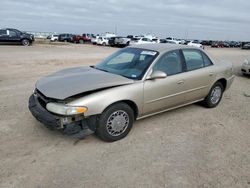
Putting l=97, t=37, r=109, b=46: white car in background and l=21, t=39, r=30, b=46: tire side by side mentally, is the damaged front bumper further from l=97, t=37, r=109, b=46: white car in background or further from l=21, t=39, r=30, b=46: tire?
l=97, t=37, r=109, b=46: white car in background

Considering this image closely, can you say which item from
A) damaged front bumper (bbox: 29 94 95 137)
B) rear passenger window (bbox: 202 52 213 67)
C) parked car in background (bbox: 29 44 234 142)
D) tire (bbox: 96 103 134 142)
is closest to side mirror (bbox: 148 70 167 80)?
parked car in background (bbox: 29 44 234 142)

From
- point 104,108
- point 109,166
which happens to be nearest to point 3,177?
point 109,166

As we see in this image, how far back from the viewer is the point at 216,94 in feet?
18.0

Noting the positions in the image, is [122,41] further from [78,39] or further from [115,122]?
[115,122]

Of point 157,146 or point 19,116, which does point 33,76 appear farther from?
point 157,146

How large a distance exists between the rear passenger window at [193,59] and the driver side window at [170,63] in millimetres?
235

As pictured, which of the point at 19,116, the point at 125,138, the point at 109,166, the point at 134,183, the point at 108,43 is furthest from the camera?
the point at 108,43

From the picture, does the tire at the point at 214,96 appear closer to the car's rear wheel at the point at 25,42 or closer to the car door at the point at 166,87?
the car door at the point at 166,87

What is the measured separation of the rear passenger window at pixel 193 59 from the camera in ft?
15.6

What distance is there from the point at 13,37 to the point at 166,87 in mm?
22379

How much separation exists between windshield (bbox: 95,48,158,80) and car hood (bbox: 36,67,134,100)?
0.23 metres

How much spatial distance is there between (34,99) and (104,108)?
1327 mm

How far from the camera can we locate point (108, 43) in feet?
113

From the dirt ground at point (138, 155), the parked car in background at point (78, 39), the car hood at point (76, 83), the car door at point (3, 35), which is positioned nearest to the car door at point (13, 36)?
the car door at point (3, 35)
